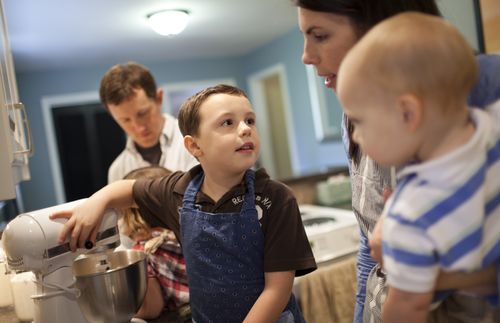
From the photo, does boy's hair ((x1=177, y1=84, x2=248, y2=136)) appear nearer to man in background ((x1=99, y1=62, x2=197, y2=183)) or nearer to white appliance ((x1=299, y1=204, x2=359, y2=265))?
man in background ((x1=99, y1=62, x2=197, y2=183))

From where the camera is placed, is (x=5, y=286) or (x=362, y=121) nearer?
(x=362, y=121)

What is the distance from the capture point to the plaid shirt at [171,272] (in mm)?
1097

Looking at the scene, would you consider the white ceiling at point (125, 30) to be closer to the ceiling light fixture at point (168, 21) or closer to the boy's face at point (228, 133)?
the ceiling light fixture at point (168, 21)

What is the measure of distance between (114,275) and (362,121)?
1.93ft

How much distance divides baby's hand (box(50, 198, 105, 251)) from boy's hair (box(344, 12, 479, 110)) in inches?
25.1

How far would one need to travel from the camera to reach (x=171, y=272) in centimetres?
111

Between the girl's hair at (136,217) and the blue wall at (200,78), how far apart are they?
53.6 inches

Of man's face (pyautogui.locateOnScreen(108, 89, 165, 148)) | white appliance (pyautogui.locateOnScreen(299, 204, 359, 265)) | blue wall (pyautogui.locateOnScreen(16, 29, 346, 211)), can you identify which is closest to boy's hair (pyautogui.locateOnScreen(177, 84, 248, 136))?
man's face (pyautogui.locateOnScreen(108, 89, 165, 148))

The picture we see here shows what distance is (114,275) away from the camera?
2.68 ft

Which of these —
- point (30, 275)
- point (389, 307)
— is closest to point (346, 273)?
point (30, 275)

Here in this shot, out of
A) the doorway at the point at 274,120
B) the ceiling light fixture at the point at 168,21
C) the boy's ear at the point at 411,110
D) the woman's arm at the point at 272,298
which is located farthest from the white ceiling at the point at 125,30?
the boy's ear at the point at 411,110

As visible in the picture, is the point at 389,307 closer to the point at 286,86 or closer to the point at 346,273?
the point at 346,273

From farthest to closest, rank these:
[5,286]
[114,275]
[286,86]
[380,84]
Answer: [286,86], [5,286], [114,275], [380,84]

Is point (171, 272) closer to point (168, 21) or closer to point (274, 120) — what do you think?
point (168, 21)
